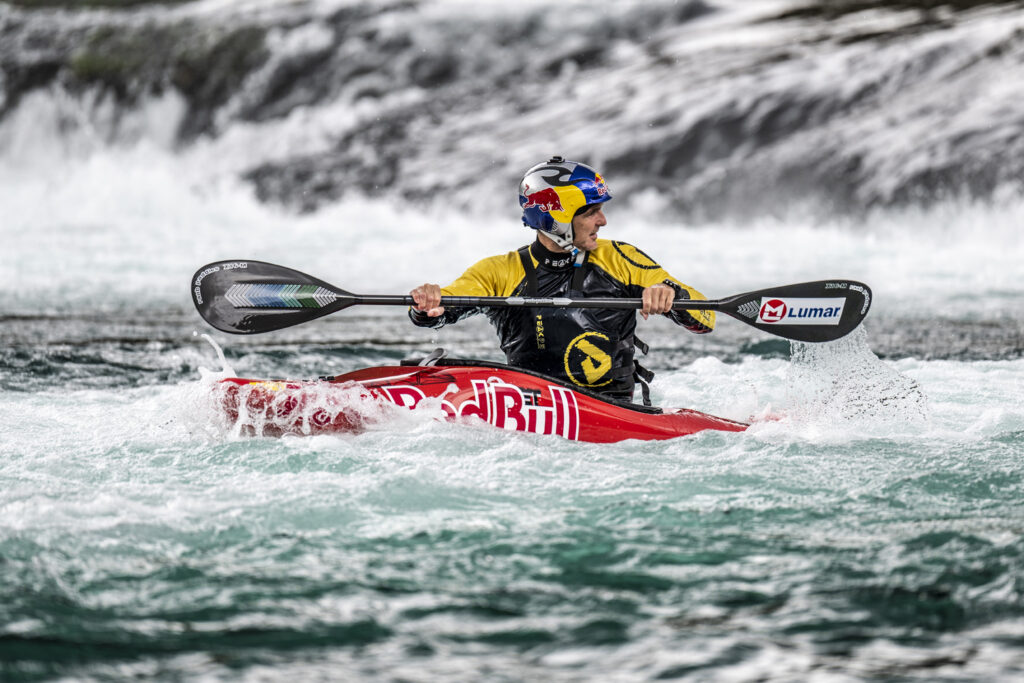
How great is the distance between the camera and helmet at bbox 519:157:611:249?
16.9 feet

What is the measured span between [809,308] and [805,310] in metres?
0.02

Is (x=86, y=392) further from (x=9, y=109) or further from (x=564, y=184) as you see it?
(x=9, y=109)

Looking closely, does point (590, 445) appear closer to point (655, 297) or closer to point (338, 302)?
point (655, 297)

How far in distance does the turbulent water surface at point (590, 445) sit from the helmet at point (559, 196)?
3.08 feet

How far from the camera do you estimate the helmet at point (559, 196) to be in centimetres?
514

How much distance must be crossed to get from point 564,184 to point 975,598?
8.33 ft

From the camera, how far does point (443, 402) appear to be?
16.1ft

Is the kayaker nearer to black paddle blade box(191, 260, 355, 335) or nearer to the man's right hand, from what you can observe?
the man's right hand

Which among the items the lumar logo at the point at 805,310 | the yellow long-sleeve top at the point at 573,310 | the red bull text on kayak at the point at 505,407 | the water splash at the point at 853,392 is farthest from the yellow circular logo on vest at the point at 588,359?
the water splash at the point at 853,392

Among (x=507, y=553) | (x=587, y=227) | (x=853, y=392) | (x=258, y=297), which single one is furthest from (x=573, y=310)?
(x=507, y=553)

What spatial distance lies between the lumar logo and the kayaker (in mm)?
349

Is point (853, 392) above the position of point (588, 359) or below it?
below

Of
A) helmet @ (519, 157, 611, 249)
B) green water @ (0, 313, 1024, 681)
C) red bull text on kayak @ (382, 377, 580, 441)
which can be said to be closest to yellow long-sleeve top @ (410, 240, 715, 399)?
helmet @ (519, 157, 611, 249)

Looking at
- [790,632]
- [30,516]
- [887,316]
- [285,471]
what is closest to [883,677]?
[790,632]
